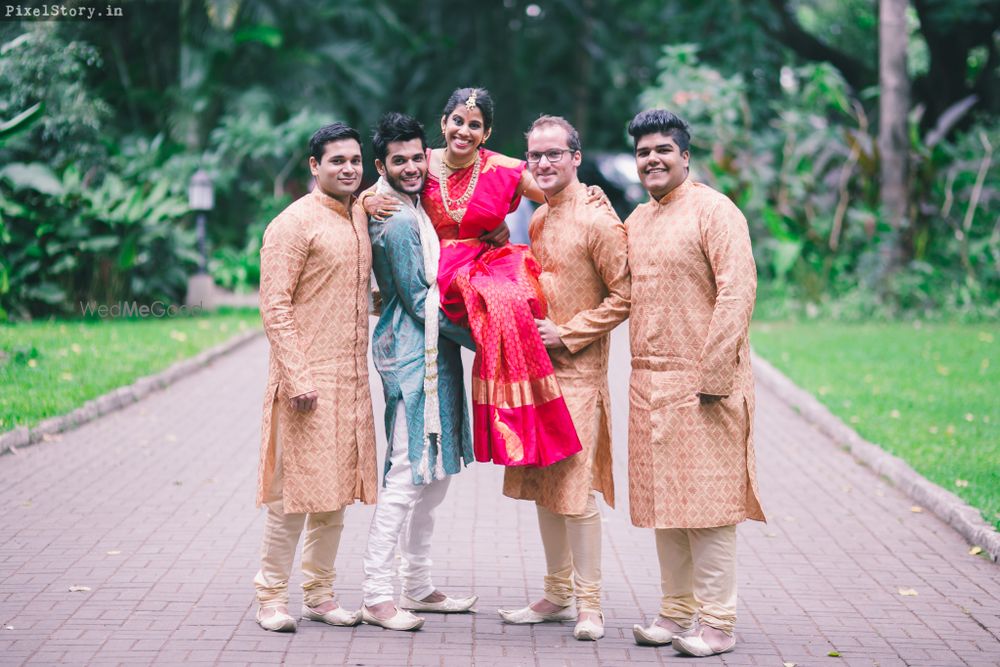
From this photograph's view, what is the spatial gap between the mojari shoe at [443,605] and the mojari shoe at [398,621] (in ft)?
0.76

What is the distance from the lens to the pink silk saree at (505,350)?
480cm

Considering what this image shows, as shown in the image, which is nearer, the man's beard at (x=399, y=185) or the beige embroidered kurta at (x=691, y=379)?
the beige embroidered kurta at (x=691, y=379)

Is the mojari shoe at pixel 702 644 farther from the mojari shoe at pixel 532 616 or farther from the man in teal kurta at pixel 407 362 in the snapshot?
the man in teal kurta at pixel 407 362

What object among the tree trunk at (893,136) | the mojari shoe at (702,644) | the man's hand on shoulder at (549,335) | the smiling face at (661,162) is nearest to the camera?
the mojari shoe at (702,644)

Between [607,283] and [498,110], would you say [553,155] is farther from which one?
[498,110]

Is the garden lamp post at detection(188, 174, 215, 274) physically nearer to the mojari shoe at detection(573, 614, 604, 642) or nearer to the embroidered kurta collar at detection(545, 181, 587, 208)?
the embroidered kurta collar at detection(545, 181, 587, 208)

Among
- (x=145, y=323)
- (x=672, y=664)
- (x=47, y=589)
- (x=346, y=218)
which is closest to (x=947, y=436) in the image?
(x=672, y=664)

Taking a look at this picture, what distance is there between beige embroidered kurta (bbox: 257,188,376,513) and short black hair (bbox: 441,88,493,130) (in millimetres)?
630

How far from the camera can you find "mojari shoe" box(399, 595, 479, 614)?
5.19m

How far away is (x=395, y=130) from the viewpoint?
4.92 meters

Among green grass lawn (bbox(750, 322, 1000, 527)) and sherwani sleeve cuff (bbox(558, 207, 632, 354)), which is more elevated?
sherwani sleeve cuff (bbox(558, 207, 632, 354))

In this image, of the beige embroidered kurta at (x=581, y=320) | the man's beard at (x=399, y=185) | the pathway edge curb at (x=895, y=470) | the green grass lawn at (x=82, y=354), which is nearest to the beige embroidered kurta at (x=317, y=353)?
the man's beard at (x=399, y=185)

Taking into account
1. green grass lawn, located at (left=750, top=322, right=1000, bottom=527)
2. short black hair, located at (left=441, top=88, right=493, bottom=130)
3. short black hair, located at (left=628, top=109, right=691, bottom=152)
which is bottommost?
green grass lawn, located at (left=750, top=322, right=1000, bottom=527)

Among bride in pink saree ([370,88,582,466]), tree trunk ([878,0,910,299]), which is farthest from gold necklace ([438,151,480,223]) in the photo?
tree trunk ([878,0,910,299])
